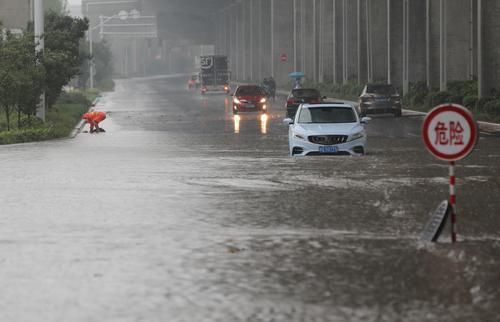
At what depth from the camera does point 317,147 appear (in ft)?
88.1

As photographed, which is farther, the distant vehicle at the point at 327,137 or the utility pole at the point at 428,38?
the utility pole at the point at 428,38

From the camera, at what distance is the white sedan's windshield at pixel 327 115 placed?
27969mm

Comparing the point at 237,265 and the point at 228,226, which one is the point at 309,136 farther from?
the point at 237,265

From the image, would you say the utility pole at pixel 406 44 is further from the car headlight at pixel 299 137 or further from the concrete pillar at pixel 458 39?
the car headlight at pixel 299 137

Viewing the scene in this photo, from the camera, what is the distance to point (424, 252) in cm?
1267

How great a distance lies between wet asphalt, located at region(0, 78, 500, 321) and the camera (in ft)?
32.4

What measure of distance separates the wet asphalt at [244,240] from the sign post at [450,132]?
108 centimetres

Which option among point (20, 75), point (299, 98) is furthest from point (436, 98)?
point (20, 75)

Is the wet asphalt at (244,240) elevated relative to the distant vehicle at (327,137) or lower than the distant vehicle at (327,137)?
lower

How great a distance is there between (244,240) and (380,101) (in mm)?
39763

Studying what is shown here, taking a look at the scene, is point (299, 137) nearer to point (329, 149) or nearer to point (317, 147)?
point (317, 147)

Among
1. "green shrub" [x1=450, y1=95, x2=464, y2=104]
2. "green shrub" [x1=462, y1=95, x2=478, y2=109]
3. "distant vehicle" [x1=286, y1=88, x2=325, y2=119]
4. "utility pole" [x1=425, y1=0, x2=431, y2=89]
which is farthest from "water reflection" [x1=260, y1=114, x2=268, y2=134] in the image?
"utility pole" [x1=425, y1=0, x2=431, y2=89]

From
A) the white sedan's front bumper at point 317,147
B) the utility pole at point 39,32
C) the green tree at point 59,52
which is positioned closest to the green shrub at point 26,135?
the utility pole at point 39,32

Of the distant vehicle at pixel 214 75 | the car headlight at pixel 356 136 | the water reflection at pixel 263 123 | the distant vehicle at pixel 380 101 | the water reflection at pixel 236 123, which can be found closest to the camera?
the car headlight at pixel 356 136
